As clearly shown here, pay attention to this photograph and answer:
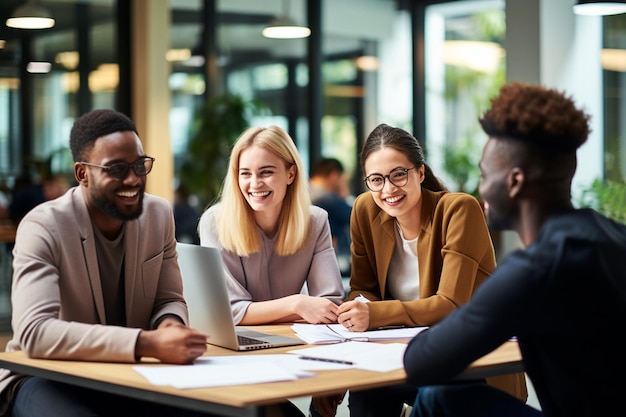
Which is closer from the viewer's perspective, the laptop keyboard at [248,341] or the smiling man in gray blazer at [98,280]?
the smiling man in gray blazer at [98,280]

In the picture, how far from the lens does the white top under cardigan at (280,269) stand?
3.34m

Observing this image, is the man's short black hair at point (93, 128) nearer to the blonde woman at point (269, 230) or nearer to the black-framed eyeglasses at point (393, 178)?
the blonde woman at point (269, 230)

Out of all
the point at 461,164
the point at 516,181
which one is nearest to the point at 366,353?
the point at 516,181

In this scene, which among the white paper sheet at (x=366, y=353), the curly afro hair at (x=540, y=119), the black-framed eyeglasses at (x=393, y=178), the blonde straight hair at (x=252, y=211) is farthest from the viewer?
the blonde straight hair at (x=252, y=211)

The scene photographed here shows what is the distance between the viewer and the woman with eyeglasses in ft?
9.62

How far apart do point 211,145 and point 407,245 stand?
20.4ft

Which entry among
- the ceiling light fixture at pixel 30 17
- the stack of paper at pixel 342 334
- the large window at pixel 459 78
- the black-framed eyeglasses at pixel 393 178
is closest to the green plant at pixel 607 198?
the large window at pixel 459 78

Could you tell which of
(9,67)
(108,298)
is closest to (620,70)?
(9,67)

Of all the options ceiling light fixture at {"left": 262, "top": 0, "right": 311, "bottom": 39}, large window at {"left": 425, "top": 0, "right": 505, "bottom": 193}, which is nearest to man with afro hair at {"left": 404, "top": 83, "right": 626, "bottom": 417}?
ceiling light fixture at {"left": 262, "top": 0, "right": 311, "bottom": 39}

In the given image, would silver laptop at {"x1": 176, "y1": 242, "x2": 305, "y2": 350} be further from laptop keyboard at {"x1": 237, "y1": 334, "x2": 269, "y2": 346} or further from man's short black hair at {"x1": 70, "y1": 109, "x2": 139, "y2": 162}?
man's short black hair at {"x1": 70, "y1": 109, "x2": 139, "y2": 162}

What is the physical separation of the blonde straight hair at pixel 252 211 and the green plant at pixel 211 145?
578 cm

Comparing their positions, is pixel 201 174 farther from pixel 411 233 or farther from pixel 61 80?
pixel 411 233

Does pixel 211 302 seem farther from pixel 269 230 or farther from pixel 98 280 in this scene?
pixel 269 230

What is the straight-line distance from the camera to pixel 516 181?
2.07m
